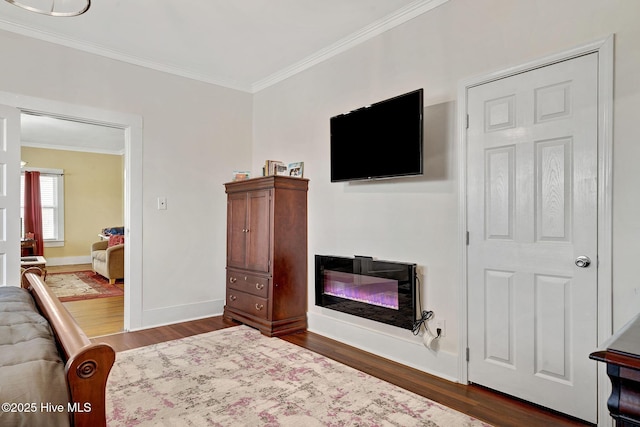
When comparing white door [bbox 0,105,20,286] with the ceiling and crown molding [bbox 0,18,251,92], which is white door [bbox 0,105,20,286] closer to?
crown molding [bbox 0,18,251,92]

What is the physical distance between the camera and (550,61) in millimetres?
2203

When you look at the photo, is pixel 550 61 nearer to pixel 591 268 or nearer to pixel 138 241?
pixel 591 268

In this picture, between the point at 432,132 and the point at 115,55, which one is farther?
the point at 115,55

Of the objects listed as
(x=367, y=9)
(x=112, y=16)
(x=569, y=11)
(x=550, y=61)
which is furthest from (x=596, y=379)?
(x=112, y=16)

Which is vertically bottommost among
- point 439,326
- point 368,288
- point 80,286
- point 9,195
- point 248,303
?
point 80,286

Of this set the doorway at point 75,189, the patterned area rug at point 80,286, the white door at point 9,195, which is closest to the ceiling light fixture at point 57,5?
the white door at point 9,195

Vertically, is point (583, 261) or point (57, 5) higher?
point (57, 5)

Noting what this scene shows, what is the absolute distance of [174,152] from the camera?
4.14 m

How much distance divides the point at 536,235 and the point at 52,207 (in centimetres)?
936

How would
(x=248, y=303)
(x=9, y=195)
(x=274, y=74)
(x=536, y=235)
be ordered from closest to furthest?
(x=536, y=235) < (x=9, y=195) < (x=248, y=303) < (x=274, y=74)

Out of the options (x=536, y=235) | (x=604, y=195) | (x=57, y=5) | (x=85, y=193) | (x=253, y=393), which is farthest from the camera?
(x=85, y=193)

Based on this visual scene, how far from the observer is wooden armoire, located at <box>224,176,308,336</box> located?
3619 millimetres

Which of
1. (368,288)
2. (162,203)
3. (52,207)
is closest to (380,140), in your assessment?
(368,288)

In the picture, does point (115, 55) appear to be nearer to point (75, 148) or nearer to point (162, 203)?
point (162, 203)
